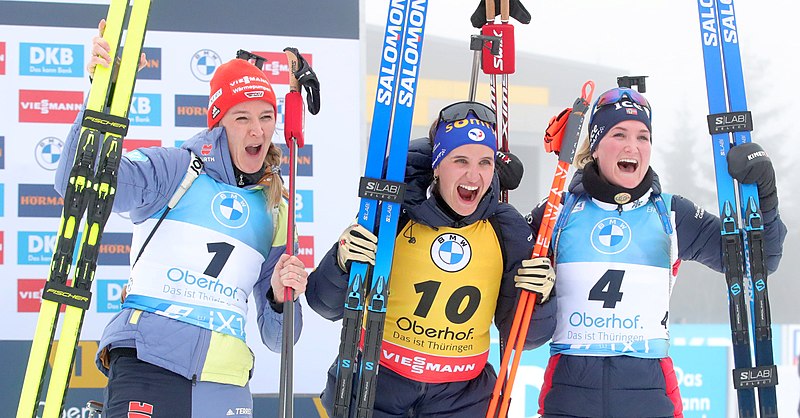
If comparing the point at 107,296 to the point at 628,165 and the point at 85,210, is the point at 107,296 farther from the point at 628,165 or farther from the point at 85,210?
the point at 628,165

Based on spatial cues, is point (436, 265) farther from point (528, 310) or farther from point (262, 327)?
point (262, 327)

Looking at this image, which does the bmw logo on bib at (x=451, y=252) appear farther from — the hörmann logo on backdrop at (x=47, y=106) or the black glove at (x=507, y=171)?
the hörmann logo on backdrop at (x=47, y=106)

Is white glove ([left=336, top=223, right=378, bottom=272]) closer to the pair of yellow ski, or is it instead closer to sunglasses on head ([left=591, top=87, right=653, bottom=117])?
the pair of yellow ski

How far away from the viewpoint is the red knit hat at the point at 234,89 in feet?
9.03

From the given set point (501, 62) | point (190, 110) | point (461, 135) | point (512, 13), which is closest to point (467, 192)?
point (461, 135)

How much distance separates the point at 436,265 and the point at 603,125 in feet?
2.54

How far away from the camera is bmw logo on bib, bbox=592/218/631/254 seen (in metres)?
2.68

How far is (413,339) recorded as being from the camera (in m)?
2.59

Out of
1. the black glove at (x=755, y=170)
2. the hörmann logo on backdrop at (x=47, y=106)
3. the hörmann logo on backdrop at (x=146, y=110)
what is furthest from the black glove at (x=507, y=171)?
the hörmann logo on backdrop at (x=47, y=106)

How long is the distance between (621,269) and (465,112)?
2.38 ft

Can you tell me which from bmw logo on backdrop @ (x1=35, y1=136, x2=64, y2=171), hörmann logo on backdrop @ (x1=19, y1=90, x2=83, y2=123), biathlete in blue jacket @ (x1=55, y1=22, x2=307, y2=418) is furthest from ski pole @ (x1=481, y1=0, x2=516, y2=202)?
bmw logo on backdrop @ (x1=35, y1=136, x2=64, y2=171)

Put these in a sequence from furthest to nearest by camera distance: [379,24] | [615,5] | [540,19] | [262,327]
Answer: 1. [615,5]
2. [540,19]
3. [379,24]
4. [262,327]

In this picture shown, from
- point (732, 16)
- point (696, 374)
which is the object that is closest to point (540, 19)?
point (696, 374)

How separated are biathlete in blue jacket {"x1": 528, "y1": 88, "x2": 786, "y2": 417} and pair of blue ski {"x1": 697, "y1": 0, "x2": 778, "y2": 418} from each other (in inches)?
2.7
